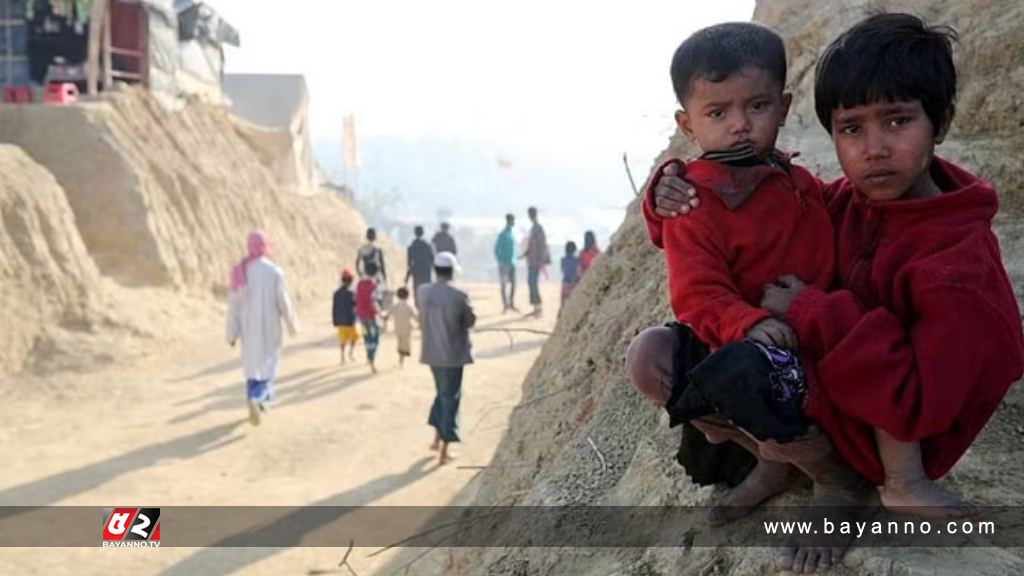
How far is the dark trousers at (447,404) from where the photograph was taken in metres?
7.04

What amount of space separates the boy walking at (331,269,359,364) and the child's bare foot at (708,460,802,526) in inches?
337

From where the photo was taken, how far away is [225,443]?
309 inches

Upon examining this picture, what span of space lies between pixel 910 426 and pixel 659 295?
178cm

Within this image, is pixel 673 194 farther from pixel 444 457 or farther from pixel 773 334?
pixel 444 457

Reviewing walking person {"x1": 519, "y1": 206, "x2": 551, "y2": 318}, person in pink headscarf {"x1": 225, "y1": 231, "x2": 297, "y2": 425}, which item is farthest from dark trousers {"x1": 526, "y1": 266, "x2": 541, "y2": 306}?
person in pink headscarf {"x1": 225, "y1": 231, "x2": 297, "y2": 425}

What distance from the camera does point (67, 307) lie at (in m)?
10.7

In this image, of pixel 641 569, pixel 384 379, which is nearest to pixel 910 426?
pixel 641 569

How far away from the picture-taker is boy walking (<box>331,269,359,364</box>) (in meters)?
10.3

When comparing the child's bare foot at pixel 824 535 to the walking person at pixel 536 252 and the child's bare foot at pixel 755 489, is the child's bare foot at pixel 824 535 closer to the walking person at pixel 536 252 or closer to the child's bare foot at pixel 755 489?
the child's bare foot at pixel 755 489

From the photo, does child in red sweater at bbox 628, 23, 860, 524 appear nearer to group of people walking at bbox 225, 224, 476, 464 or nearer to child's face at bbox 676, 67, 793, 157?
child's face at bbox 676, 67, 793, 157

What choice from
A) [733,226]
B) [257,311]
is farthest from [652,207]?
[257,311]

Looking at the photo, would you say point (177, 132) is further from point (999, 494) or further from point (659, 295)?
point (999, 494)

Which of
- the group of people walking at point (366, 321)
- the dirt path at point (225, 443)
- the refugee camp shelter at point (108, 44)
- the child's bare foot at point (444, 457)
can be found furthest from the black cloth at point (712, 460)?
the refugee camp shelter at point (108, 44)

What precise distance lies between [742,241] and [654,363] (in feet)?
1.00
